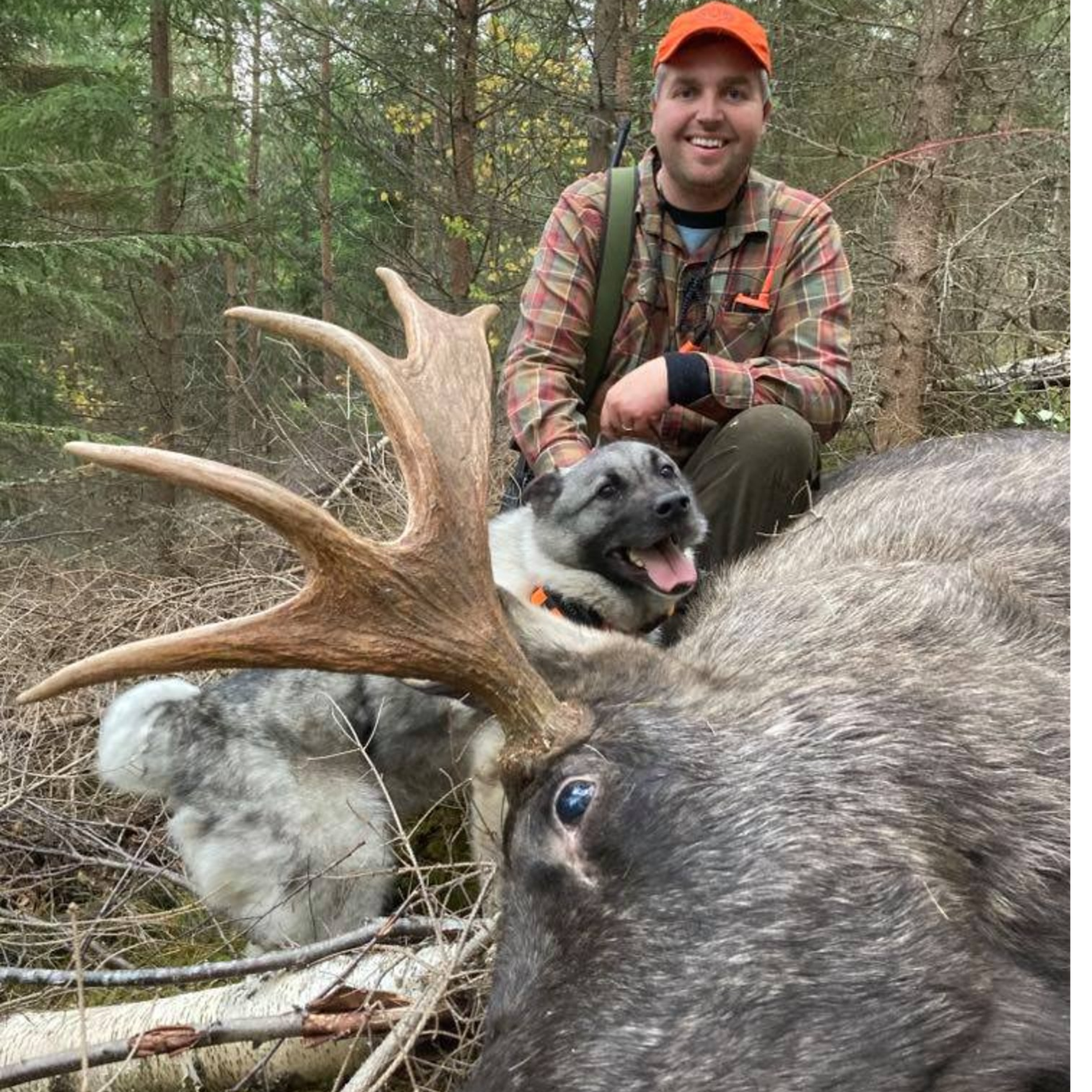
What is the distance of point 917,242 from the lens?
7.70 meters

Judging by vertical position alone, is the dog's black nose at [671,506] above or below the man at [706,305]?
below

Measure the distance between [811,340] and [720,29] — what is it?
1446mm

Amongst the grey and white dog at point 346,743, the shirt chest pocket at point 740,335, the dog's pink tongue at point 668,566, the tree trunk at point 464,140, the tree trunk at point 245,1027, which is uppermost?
the tree trunk at point 464,140

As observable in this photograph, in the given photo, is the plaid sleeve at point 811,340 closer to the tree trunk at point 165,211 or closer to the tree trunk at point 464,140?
the tree trunk at point 464,140

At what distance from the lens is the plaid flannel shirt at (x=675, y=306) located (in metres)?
4.88

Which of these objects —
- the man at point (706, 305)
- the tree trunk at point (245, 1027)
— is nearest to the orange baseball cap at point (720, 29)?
the man at point (706, 305)

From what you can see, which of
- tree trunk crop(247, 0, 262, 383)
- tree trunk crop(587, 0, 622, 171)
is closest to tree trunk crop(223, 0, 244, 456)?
tree trunk crop(247, 0, 262, 383)

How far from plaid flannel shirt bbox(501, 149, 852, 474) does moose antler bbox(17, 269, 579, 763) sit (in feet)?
7.23

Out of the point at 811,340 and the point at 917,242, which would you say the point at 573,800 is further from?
the point at 917,242

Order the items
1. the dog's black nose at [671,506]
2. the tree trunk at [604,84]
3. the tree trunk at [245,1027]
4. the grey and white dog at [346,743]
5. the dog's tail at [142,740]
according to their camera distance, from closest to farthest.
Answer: the tree trunk at [245,1027], the grey and white dog at [346,743], the dog's tail at [142,740], the dog's black nose at [671,506], the tree trunk at [604,84]

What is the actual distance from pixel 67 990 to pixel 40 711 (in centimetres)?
249

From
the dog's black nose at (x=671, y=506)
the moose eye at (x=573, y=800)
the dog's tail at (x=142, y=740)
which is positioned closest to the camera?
the moose eye at (x=573, y=800)

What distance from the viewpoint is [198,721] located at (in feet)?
13.8

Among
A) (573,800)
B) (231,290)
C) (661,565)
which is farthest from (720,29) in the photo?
(231,290)
